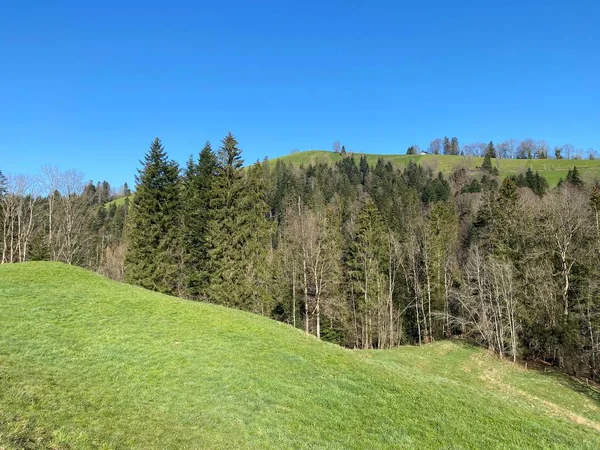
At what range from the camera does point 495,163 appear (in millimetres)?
142625

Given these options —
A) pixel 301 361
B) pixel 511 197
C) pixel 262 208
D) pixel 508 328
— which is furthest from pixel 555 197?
pixel 301 361

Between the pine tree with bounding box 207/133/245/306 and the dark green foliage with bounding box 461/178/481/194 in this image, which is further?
the dark green foliage with bounding box 461/178/481/194

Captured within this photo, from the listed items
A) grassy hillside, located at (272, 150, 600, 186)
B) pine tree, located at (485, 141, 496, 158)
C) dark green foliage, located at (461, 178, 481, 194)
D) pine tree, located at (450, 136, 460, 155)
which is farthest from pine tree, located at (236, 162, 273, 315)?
pine tree, located at (450, 136, 460, 155)

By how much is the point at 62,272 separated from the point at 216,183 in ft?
56.5

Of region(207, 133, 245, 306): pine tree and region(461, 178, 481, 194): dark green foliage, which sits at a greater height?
region(461, 178, 481, 194): dark green foliage

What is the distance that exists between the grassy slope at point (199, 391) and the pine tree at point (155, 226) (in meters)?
15.5

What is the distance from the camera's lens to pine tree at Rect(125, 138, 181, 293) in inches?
1387

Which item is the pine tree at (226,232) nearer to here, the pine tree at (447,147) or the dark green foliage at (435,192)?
the dark green foliage at (435,192)

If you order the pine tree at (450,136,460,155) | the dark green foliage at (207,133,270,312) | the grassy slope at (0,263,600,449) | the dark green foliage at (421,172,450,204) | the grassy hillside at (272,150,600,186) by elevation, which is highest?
the pine tree at (450,136,460,155)

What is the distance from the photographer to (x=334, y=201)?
78500 millimetres

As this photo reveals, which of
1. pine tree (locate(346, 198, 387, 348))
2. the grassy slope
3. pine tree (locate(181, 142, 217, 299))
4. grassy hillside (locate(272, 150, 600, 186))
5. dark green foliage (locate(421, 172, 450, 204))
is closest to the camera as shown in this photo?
the grassy slope

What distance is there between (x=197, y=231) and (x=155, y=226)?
4360 millimetres

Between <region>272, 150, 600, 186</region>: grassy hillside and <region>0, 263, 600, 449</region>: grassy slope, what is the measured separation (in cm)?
11395

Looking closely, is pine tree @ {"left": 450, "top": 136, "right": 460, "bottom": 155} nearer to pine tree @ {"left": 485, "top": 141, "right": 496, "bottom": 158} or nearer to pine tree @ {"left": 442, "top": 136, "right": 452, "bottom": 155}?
pine tree @ {"left": 442, "top": 136, "right": 452, "bottom": 155}
